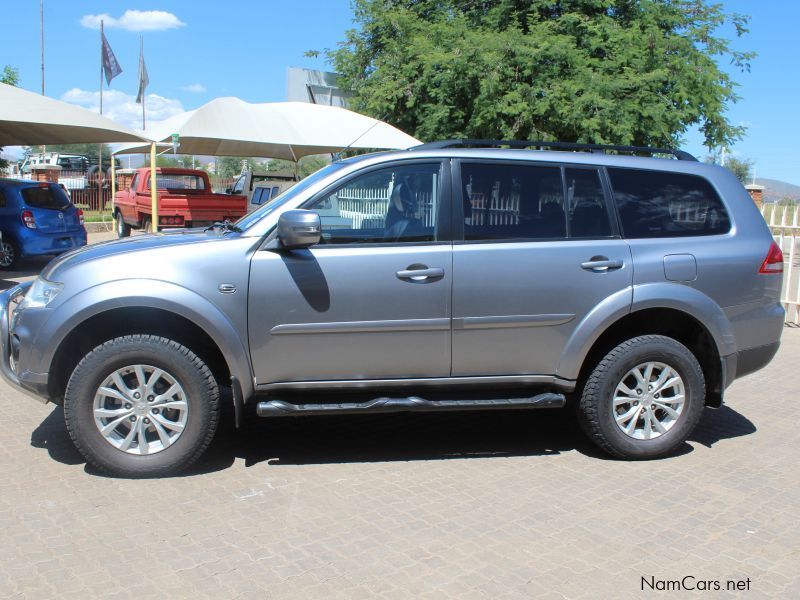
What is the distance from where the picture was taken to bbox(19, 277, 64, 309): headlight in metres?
4.31

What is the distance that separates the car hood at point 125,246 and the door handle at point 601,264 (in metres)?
2.19

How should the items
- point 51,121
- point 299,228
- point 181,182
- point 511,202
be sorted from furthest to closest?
point 181,182 → point 51,121 → point 511,202 → point 299,228

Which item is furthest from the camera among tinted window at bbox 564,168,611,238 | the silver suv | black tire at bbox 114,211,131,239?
black tire at bbox 114,211,131,239

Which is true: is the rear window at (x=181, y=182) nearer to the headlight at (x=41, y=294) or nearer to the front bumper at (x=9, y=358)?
the front bumper at (x=9, y=358)

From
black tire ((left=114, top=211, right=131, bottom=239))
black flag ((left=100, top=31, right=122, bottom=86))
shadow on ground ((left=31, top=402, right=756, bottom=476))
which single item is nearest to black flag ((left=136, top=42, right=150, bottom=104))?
black flag ((left=100, top=31, right=122, bottom=86))

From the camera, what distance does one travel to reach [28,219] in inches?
514

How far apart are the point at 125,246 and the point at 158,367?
31.0 inches

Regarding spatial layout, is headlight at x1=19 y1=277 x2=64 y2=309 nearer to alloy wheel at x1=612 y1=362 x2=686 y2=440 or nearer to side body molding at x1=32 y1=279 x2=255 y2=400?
side body molding at x1=32 y1=279 x2=255 y2=400

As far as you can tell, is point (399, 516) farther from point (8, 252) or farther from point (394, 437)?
point (8, 252)

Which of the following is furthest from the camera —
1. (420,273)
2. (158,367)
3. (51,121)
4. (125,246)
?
(51,121)

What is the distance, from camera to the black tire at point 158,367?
13.9 ft

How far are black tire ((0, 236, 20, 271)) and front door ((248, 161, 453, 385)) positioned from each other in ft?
34.3

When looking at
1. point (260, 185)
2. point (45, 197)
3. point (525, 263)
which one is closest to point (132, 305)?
point (525, 263)

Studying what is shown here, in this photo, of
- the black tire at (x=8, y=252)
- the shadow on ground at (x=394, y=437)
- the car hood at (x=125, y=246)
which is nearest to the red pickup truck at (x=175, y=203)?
the black tire at (x=8, y=252)
